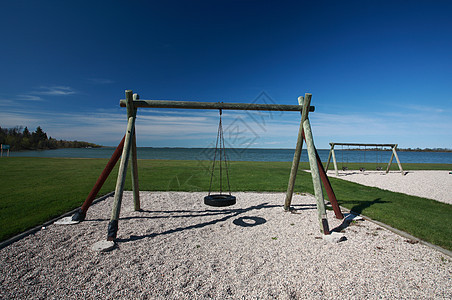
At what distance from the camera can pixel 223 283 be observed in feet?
8.85

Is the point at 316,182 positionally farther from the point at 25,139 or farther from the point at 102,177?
the point at 25,139

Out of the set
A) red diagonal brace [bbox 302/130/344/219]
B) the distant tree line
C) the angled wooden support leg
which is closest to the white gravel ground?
red diagonal brace [bbox 302/130/344/219]

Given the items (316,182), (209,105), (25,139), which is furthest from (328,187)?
(25,139)

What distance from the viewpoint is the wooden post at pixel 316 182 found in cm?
426

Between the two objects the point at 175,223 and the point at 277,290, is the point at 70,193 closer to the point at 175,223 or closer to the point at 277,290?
the point at 175,223

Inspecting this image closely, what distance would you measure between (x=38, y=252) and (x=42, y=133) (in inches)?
4449

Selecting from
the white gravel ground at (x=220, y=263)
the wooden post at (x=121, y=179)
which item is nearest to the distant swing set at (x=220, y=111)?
the wooden post at (x=121, y=179)

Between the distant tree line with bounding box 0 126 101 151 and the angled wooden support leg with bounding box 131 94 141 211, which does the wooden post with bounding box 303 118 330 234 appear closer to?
the angled wooden support leg with bounding box 131 94 141 211

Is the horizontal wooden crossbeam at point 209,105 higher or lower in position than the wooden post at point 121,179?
higher

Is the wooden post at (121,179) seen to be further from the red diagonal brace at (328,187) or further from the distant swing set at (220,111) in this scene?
the red diagonal brace at (328,187)

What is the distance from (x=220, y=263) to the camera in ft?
10.5

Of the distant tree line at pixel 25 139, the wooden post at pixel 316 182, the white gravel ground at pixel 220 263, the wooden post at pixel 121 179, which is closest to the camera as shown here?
the white gravel ground at pixel 220 263

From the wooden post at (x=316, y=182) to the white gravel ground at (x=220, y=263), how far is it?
27 cm

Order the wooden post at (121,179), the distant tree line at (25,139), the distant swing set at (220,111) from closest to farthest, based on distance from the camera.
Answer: the wooden post at (121,179) < the distant swing set at (220,111) < the distant tree line at (25,139)
